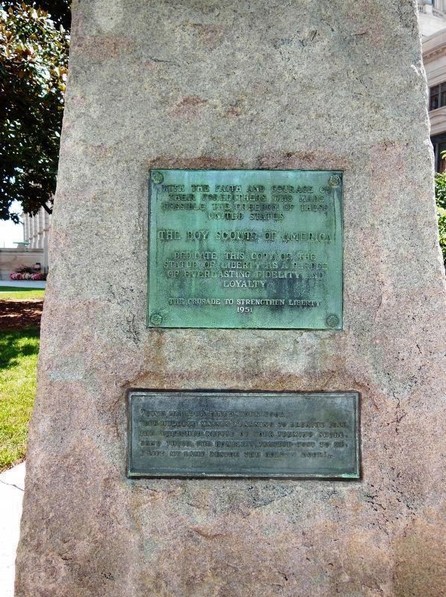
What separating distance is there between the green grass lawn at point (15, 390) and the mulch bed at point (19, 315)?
1.37 metres

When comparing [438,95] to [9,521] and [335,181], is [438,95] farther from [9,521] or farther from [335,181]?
[9,521]

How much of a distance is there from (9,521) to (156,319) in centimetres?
192

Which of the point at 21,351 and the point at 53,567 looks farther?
the point at 21,351

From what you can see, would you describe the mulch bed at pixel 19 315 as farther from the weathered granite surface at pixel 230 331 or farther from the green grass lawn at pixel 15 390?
the weathered granite surface at pixel 230 331

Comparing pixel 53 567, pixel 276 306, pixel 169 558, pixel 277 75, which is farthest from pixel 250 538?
pixel 277 75

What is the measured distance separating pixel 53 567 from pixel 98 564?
0.19m

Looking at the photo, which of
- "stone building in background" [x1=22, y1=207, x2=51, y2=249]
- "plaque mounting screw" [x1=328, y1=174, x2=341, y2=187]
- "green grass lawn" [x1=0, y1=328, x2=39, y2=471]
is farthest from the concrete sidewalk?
"stone building in background" [x1=22, y1=207, x2=51, y2=249]

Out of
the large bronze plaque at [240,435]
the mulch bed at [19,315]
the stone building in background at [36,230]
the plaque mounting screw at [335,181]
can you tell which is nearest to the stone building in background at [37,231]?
the stone building in background at [36,230]

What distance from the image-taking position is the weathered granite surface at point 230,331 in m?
2.40

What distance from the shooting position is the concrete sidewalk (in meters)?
2.86

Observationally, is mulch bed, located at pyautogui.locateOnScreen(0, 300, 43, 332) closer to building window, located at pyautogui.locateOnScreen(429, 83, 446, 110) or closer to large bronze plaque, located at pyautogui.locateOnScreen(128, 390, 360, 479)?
large bronze plaque, located at pyautogui.locateOnScreen(128, 390, 360, 479)

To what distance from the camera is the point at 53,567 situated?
239cm

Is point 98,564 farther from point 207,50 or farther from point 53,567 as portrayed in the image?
point 207,50

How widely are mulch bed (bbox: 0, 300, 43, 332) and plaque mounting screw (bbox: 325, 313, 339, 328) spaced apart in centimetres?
1002
